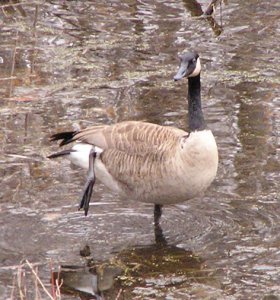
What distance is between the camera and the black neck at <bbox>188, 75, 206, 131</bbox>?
7.23m

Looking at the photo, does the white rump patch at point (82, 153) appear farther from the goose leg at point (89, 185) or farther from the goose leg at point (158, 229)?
the goose leg at point (158, 229)

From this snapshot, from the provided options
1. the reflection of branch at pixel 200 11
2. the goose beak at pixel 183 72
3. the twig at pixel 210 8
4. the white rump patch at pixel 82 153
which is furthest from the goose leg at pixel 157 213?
the twig at pixel 210 8

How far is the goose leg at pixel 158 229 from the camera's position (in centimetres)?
724

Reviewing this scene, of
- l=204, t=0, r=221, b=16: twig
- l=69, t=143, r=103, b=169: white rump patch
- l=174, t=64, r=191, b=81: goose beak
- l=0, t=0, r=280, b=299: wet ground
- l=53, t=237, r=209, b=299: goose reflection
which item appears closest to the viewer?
l=53, t=237, r=209, b=299: goose reflection

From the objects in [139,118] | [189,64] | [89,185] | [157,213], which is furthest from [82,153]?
[139,118]

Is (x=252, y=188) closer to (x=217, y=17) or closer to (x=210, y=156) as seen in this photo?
(x=210, y=156)

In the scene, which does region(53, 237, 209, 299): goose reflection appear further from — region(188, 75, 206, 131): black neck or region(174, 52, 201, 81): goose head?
region(174, 52, 201, 81): goose head

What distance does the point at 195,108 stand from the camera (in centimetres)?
733

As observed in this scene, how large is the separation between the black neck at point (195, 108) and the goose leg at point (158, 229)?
66 cm

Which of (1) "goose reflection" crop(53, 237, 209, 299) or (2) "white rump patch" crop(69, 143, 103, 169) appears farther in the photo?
(2) "white rump patch" crop(69, 143, 103, 169)

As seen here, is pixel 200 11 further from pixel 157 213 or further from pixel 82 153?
pixel 157 213

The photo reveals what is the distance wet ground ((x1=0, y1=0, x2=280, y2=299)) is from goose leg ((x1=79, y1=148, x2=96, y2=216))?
164mm

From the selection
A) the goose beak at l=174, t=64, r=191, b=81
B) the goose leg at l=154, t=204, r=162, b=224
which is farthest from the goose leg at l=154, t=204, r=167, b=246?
the goose beak at l=174, t=64, r=191, b=81

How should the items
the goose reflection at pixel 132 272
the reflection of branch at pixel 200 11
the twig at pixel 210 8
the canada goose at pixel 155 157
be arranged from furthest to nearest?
the twig at pixel 210 8 < the reflection of branch at pixel 200 11 < the canada goose at pixel 155 157 < the goose reflection at pixel 132 272
